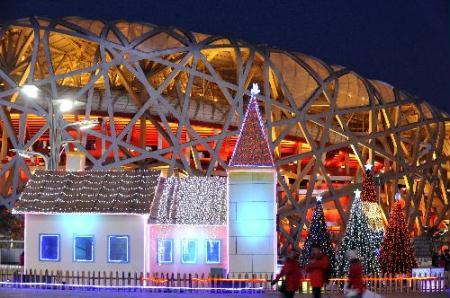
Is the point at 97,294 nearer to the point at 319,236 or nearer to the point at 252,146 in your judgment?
the point at 252,146

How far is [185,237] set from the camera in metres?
30.8

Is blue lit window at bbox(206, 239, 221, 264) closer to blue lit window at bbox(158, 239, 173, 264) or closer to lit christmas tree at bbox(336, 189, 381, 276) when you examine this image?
blue lit window at bbox(158, 239, 173, 264)

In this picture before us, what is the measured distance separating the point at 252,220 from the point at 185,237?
8.60 ft

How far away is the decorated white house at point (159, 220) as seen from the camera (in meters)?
29.4

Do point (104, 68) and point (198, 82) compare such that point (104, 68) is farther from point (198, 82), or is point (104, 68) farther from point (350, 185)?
point (350, 185)

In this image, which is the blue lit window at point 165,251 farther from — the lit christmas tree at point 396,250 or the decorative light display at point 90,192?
the lit christmas tree at point 396,250

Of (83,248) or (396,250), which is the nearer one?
(83,248)

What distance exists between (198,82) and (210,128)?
2.91m

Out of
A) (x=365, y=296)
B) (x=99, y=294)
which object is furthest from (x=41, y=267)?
(x=365, y=296)

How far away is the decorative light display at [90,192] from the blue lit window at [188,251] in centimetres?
184

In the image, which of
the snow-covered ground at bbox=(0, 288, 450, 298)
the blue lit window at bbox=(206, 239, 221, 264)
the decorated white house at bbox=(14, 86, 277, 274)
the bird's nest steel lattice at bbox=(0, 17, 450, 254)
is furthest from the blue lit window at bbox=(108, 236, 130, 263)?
the bird's nest steel lattice at bbox=(0, 17, 450, 254)

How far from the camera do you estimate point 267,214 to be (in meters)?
29.3

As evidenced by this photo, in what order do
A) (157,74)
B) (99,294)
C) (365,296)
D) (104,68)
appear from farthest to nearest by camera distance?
(157,74)
(104,68)
(99,294)
(365,296)

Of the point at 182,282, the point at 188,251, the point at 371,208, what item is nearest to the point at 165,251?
the point at 188,251
